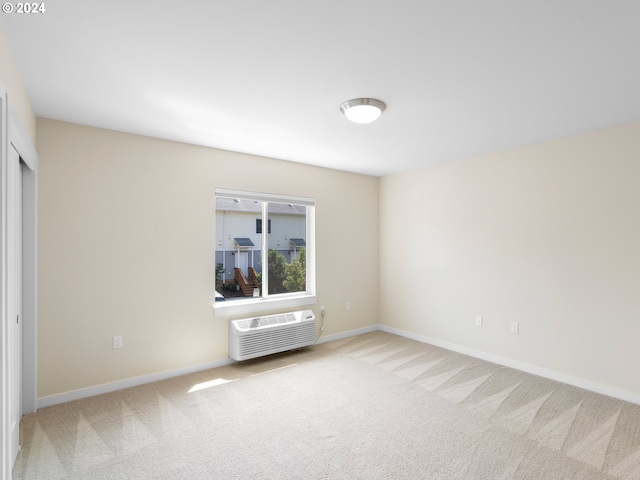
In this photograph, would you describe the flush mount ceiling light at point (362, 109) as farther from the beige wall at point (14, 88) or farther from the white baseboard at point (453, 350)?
the white baseboard at point (453, 350)

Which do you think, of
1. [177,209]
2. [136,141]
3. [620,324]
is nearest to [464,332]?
[620,324]

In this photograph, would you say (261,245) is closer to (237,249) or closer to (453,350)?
(237,249)

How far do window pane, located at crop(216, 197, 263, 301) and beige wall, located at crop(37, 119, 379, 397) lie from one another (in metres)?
0.21

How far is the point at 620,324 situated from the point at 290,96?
349 centimetres

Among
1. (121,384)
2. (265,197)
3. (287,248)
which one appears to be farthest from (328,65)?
(121,384)

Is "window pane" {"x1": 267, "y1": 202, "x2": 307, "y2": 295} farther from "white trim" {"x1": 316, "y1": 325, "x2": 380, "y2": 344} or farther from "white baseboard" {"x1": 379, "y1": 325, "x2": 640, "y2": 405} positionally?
"white baseboard" {"x1": 379, "y1": 325, "x2": 640, "y2": 405}

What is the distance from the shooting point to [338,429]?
2475mm

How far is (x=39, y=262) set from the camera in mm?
2777

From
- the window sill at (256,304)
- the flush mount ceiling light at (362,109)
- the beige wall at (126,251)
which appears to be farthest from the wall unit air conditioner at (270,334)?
the flush mount ceiling light at (362,109)

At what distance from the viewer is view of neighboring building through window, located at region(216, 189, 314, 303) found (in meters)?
3.93

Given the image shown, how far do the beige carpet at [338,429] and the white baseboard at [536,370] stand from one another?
107mm

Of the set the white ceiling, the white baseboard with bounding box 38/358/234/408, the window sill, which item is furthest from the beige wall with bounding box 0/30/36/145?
the window sill

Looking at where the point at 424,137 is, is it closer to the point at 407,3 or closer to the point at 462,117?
the point at 462,117

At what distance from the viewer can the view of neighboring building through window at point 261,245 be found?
12.9 ft
